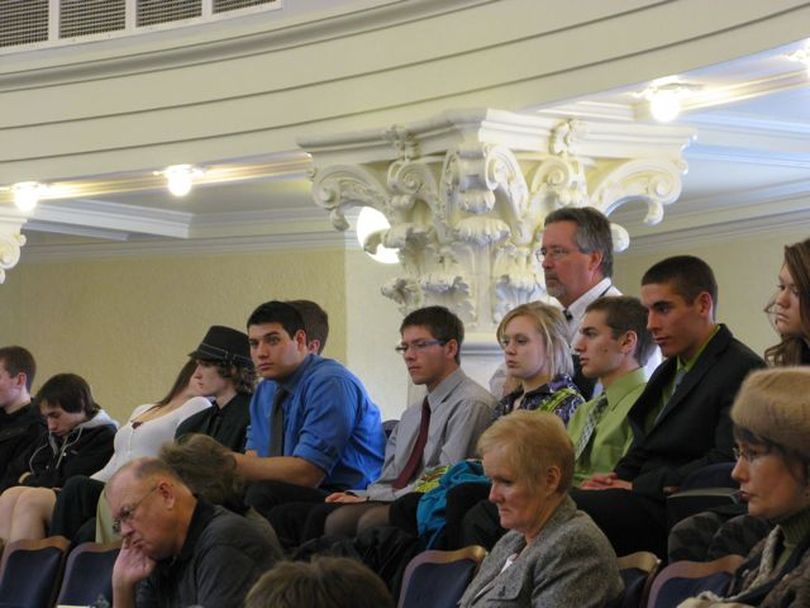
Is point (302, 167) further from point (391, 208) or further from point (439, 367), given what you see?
point (439, 367)

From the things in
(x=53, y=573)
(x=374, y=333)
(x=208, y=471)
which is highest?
(x=374, y=333)

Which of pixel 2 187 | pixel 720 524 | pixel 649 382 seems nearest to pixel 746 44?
pixel 649 382

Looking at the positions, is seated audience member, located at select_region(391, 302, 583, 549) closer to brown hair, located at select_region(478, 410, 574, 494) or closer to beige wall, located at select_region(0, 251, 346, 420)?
brown hair, located at select_region(478, 410, 574, 494)

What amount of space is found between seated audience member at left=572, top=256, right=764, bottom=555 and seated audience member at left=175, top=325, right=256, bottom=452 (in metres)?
2.21

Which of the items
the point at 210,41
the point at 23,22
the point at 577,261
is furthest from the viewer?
the point at 23,22

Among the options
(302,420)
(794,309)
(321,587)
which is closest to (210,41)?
(302,420)

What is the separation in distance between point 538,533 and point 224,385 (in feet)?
9.55

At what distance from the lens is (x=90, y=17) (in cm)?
940

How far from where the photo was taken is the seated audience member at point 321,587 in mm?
2275

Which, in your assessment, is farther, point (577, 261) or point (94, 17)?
point (94, 17)

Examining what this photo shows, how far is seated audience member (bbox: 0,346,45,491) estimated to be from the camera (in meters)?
7.53

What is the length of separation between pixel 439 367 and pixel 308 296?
5859mm

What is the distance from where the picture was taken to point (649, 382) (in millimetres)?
4605

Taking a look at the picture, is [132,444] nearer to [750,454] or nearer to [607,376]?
[607,376]
